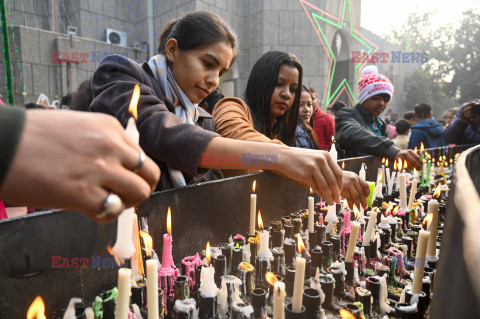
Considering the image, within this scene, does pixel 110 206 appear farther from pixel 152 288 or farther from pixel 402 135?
pixel 402 135

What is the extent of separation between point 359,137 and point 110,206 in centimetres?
359

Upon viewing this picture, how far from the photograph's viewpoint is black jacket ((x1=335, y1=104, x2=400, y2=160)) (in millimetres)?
3596

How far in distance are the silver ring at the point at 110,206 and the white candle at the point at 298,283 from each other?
0.53 meters

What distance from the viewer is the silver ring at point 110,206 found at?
0.56 m

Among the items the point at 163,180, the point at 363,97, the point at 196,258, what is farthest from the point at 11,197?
the point at 363,97

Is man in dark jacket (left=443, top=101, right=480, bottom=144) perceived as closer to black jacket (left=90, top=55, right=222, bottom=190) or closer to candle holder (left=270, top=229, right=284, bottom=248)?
candle holder (left=270, top=229, right=284, bottom=248)

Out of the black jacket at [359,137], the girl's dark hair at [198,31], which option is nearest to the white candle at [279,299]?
the girl's dark hair at [198,31]

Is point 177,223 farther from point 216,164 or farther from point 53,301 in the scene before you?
point 53,301

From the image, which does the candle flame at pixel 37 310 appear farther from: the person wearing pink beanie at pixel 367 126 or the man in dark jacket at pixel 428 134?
the man in dark jacket at pixel 428 134

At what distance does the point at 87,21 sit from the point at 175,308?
44.7 ft

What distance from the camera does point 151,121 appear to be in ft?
5.09

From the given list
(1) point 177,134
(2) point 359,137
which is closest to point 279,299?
(1) point 177,134

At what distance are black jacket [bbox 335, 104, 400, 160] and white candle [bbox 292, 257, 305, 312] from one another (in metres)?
2.98

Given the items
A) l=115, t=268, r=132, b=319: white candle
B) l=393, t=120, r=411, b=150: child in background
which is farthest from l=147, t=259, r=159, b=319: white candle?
l=393, t=120, r=411, b=150: child in background
